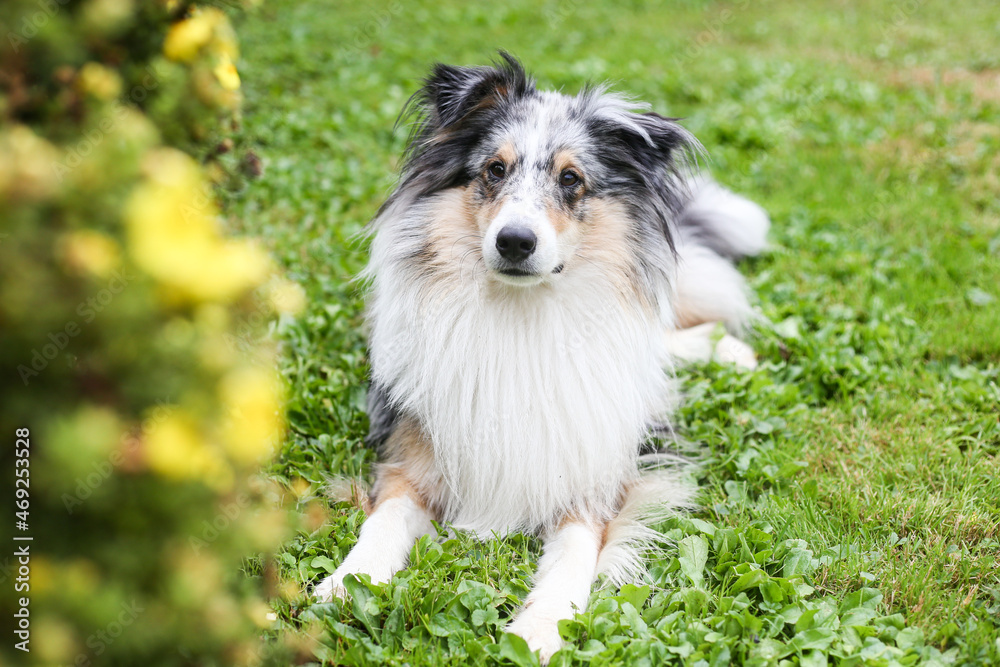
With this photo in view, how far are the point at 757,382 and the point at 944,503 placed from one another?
0.93 metres

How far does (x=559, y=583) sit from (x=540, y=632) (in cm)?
23

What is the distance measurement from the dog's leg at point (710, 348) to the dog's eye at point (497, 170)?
1.30 m

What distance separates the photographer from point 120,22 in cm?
133

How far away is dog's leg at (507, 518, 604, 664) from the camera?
87.4 inches

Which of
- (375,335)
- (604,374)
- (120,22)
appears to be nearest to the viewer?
(120,22)

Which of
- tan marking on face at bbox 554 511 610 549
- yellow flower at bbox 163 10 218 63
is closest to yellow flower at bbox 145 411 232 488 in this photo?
yellow flower at bbox 163 10 218 63

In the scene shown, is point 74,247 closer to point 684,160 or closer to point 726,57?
point 684,160

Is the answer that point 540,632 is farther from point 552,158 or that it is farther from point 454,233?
point 552,158

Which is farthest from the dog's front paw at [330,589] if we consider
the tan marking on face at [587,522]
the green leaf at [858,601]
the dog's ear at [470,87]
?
the dog's ear at [470,87]

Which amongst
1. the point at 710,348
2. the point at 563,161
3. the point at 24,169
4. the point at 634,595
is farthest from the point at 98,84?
the point at 710,348

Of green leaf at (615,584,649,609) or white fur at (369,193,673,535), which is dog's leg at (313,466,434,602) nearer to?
white fur at (369,193,673,535)

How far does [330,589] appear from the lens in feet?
7.81

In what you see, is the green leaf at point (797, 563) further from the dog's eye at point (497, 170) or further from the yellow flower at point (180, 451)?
the yellow flower at point (180, 451)

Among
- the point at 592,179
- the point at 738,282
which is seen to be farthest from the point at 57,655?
the point at 738,282
